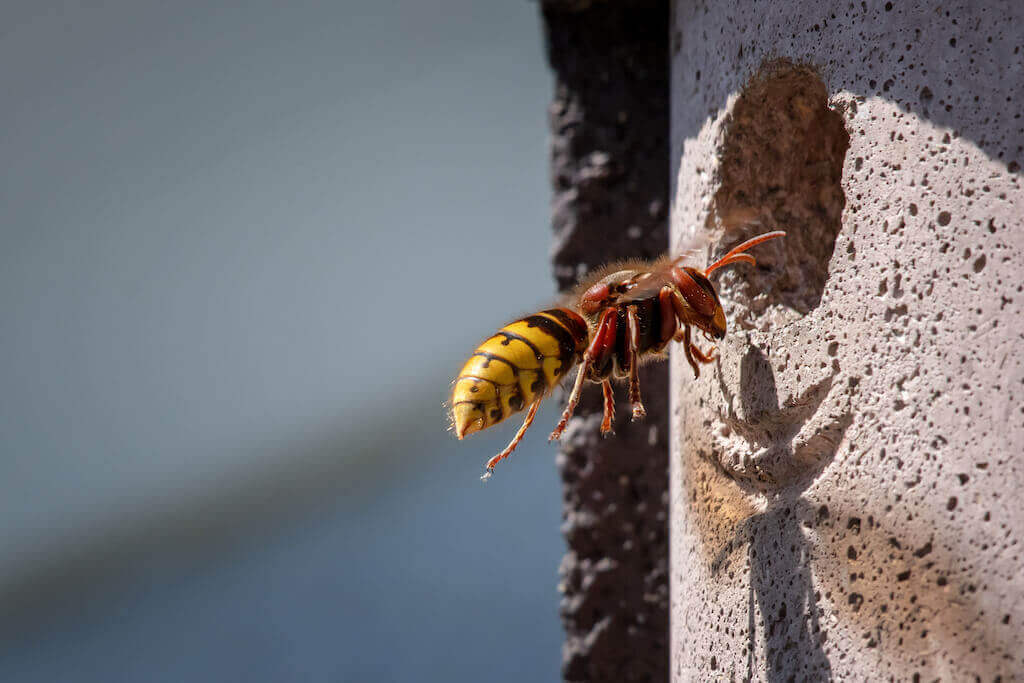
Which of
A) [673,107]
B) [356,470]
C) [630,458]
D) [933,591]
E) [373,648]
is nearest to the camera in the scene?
[933,591]

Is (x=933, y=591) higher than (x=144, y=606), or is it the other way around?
(x=144, y=606)

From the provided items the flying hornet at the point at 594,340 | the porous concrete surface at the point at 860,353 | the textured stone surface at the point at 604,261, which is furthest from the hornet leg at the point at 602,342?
the textured stone surface at the point at 604,261

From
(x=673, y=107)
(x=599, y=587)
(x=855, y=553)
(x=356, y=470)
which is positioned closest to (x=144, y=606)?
(x=356, y=470)

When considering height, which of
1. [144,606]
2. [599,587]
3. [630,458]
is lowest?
[599,587]

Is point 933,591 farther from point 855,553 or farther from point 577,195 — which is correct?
point 577,195

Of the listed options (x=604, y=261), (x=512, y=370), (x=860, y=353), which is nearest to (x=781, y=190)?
(x=860, y=353)

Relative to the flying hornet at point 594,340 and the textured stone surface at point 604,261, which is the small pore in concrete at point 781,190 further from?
the textured stone surface at point 604,261
